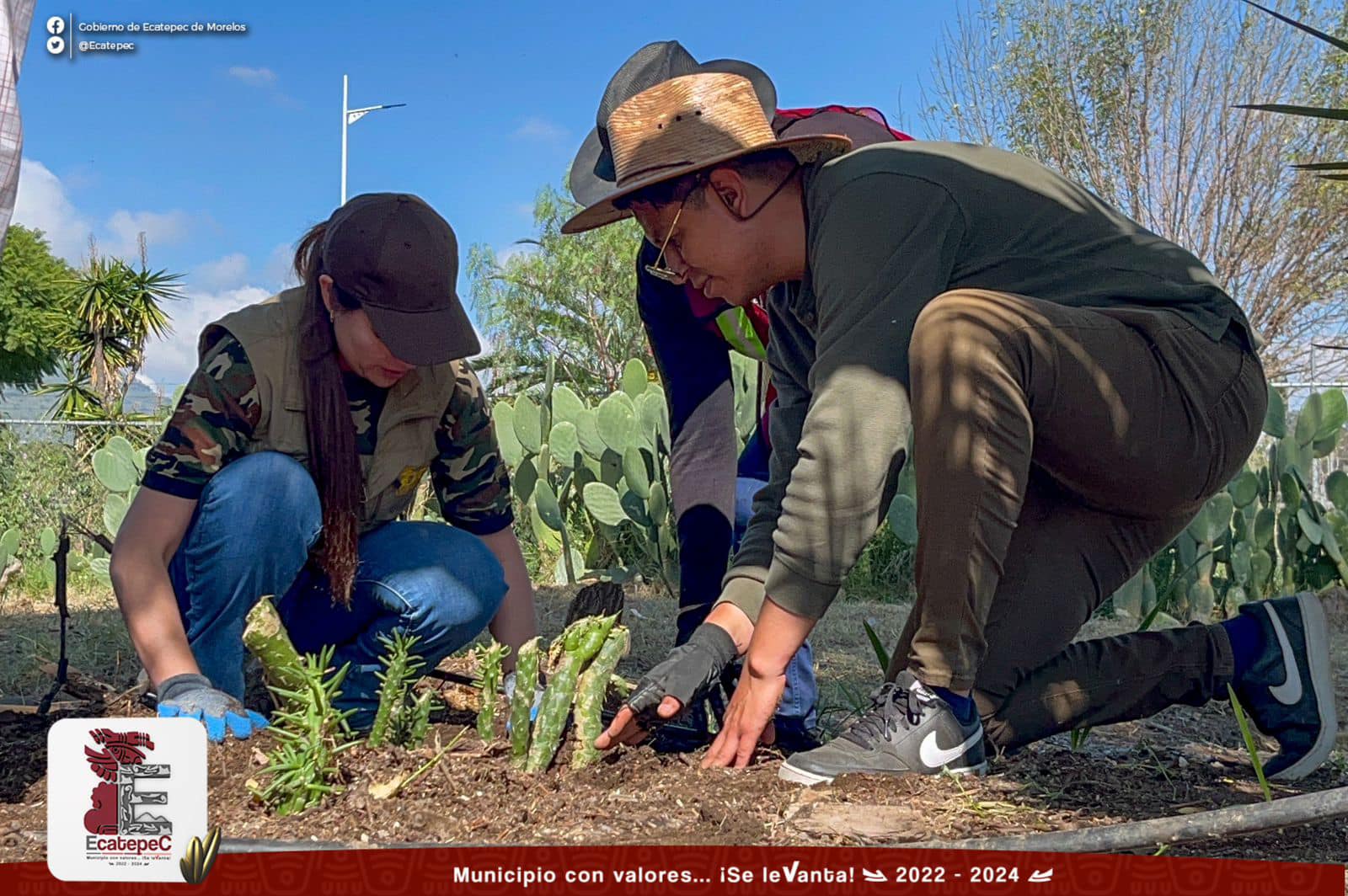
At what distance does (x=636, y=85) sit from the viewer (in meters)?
1.96

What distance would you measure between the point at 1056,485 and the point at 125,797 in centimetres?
148

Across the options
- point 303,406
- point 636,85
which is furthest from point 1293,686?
point 303,406

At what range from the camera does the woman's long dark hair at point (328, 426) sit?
2043 millimetres

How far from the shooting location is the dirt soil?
1.53 meters

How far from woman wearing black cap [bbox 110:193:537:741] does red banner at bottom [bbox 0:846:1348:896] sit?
0.50 m

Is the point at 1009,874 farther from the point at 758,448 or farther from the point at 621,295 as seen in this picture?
the point at 621,295

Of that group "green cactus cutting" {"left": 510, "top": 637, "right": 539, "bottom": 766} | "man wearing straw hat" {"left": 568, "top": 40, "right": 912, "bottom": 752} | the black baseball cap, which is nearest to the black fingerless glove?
"green cactus cutting" {"left": 510, "top": 637, "right": 539, "bottom": 766}

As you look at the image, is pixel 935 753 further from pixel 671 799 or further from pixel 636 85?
pixel 636 85

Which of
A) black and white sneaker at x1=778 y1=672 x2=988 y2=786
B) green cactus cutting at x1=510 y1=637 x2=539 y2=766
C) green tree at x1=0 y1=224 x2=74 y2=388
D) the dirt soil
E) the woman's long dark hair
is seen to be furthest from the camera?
green tree at x1=0 y1=224 x2=74 y2=388

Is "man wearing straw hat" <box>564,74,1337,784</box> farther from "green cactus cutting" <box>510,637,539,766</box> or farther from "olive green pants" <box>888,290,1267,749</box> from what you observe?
"green cactus cutting" <box>510,637,539,766</box>

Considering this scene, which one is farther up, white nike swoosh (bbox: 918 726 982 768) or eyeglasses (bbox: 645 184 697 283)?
eyeglasses (bbox: 645 184 697 283)

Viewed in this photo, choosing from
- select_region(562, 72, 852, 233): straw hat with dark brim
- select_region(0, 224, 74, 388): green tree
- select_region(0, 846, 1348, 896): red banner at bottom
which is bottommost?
select_region(0, 846, 1348, 896): red banner at bottom

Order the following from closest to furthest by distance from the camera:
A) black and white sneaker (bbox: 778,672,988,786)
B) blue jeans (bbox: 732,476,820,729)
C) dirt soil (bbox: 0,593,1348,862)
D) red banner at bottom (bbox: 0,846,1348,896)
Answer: red banner at bottom (bbox: 0,846,1348,896) < dirt soil (bbox: 0,593,1348,862) < black and white sneaker (bbox: 778,672,988,786) < blue jeans (bbox: 732,476,820,729)

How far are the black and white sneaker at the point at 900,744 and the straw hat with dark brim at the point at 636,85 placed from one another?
3.13 ft
